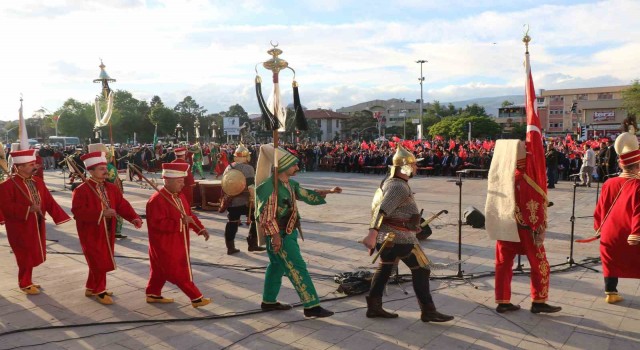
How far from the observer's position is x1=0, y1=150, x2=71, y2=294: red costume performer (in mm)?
6004

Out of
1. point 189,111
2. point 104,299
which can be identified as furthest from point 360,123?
point 104,299

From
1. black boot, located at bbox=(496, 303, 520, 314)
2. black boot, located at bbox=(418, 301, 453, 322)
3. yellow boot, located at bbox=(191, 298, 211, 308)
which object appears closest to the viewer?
black boot, located at bbox=(418, 301, 453, 322)

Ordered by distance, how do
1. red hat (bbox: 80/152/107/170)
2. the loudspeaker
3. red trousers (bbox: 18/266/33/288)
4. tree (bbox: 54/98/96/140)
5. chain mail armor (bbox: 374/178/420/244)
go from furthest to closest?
tree (bbox: 54/98/96/140), the loudspeaker, red trousers (bbox: 18/266/33/288), red hat (bbox: 80/152/107/170), chain mail armor (bbox: 374/178/420/244)

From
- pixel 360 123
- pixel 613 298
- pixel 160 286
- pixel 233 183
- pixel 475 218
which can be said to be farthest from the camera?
pixel 360 123

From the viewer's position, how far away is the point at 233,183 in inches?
332

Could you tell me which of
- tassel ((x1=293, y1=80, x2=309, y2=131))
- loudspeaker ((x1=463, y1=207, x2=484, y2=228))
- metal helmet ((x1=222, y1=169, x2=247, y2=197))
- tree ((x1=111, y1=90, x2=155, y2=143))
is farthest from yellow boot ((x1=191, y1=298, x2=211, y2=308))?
tree ((x1=111, y1=90, x2=155, y2=143))

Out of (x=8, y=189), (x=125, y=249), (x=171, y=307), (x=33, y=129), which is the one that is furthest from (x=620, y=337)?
(x=33, y=129)

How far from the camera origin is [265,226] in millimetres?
4984

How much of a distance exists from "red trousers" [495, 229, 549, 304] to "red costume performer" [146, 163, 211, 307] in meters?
3.20

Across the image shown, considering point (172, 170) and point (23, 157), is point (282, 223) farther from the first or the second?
point (23, 157)

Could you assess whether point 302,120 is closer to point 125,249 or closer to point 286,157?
point 286,157

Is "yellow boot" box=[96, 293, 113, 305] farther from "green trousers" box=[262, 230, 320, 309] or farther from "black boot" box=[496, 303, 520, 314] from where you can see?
"black boot" box=[496, 303, 520, 314]

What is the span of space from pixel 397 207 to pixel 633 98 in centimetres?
6378

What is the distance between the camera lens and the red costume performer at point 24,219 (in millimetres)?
6004
